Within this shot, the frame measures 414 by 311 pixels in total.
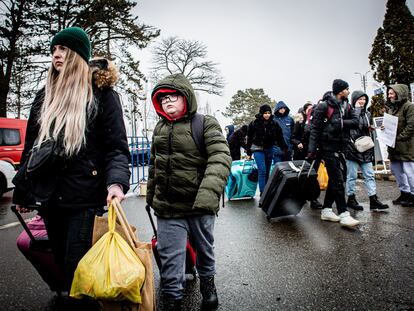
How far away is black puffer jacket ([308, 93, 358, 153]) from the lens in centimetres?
448

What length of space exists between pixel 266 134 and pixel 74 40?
479 centimetres

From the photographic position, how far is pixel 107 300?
1664 millimetres

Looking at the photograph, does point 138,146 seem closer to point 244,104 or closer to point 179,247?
point 179,247

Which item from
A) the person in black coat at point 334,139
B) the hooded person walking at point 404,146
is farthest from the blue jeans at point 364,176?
the person in black coat at point 334,139

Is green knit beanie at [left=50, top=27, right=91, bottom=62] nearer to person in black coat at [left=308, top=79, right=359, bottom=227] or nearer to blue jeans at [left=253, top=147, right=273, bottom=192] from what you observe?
person in black coat at [left=308, top=79, right=359, bottom=227]

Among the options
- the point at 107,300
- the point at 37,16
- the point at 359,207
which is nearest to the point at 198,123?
the point at 107,300

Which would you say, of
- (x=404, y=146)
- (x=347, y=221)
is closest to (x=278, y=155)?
(x=404, y=146)

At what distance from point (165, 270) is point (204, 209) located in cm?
54

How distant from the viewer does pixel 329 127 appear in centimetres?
449

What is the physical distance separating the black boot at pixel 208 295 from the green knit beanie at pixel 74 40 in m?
1.78

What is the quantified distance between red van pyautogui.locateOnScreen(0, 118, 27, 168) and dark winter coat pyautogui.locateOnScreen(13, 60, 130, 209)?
9895 mm

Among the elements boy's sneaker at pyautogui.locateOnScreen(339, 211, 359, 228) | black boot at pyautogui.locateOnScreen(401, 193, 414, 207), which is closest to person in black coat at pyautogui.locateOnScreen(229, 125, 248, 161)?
black boot at pyautogui.locateOnScreen(401, 193, 414, 207)

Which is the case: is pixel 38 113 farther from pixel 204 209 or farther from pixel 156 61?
pixel 156 61

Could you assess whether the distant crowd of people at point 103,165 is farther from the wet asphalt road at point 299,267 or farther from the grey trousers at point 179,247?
the wet asphalt road at point 299,267
